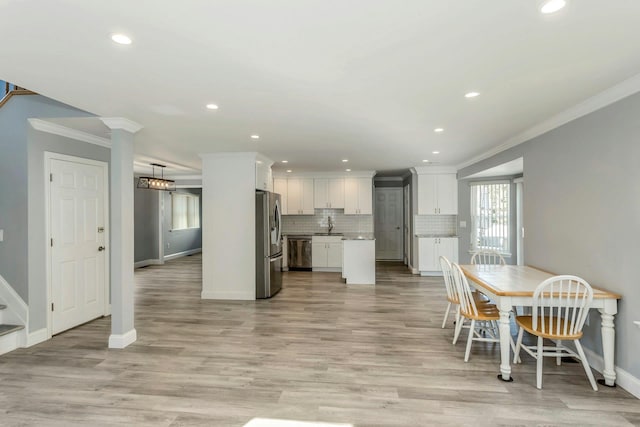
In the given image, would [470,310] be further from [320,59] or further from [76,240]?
[76,240]

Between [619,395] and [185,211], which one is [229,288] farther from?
[185,211]

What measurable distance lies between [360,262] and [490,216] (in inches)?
111

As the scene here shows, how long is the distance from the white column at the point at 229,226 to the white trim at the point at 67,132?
150cm

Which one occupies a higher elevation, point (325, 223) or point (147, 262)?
point (325, 223)

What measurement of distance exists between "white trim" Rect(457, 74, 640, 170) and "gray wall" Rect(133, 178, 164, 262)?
28.3ft

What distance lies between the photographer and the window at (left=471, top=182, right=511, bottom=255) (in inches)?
257

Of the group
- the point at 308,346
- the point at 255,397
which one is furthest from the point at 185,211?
the point at 255,397

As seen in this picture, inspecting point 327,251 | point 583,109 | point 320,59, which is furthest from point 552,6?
point 327,251

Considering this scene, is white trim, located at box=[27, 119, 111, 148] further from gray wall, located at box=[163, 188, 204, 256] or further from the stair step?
gray wall, located at box=[163, 188, 204, 256]

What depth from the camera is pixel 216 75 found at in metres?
2.43

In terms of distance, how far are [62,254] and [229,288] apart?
7.73 ft

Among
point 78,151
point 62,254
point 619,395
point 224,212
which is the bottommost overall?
point 619,395

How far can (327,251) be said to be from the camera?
8016 millimetres

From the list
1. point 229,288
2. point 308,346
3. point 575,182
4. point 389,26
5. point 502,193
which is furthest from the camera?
point 502,193
